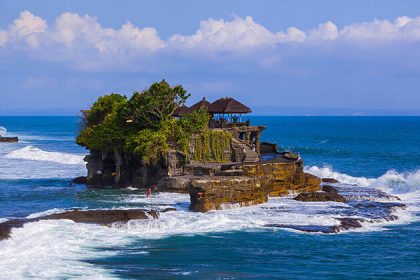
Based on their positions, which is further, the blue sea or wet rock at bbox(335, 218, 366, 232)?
wet rock at bbox(335, 218, 366, 232)

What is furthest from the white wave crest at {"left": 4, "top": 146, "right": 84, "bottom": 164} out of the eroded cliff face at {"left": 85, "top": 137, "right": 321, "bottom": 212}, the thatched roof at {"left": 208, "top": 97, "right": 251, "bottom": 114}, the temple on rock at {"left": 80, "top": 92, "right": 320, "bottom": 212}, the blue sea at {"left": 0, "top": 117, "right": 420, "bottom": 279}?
the blue sea at {"left": 0, "top": 117, "right": 420, "bottom": 279}

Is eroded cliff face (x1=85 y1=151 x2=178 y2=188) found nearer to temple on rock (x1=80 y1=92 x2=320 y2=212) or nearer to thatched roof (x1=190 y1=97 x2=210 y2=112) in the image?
temple on rock (x1=80 y1=92 x2=320 y2=212)

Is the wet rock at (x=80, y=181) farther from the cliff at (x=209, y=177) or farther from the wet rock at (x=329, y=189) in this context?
the wet rock at (x=329, y=189)

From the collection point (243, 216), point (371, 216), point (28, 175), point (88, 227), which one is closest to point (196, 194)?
point (243, 216)

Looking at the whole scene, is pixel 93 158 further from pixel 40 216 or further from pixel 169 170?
pixel 40 216

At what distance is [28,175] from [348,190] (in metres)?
30.0

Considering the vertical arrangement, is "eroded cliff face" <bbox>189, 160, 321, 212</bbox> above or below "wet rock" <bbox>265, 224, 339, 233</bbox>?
above

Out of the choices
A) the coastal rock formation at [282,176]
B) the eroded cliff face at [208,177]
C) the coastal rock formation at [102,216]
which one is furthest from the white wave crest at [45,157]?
the coastal rock formation at [102,216]

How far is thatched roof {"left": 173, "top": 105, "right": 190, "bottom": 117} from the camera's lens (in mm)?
54188

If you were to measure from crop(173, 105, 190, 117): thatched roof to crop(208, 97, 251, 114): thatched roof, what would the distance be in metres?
1.93

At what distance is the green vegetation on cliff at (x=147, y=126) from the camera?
160ft

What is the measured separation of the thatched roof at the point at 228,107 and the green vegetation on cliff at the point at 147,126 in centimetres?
269

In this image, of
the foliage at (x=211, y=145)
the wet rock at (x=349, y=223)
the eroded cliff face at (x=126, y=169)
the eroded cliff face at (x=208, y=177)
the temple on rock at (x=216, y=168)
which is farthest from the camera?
the foliage at (x=211, y=145)

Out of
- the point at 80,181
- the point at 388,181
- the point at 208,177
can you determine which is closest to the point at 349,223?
the point at 208,177
